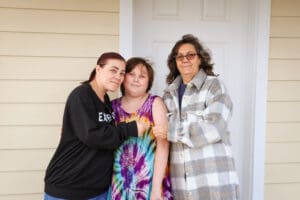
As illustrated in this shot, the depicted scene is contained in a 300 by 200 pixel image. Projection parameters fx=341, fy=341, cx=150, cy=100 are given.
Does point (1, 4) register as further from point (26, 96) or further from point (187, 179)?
point (187, 179)

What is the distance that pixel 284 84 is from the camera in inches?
99.7

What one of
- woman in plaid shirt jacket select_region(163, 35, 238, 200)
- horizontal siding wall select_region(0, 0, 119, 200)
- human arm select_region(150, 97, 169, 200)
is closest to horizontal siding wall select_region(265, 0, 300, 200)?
woman in plaid shirt jacket select_region(163, 35, 238, 200)

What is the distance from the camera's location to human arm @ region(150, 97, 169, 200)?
183cm

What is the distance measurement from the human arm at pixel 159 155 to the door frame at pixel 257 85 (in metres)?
0.93

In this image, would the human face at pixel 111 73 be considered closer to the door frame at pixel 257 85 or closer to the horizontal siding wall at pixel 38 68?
the horizontal siding wall at pixel 38 68

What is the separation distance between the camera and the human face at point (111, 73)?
69.8 inches

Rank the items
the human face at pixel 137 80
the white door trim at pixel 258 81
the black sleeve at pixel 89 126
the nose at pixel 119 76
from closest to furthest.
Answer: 1. the black sleeve at pixel 89 126
2. the nose at pixel 119 76
3. the human face at pixel 137 80
4. the white door trim at pixel 258 81

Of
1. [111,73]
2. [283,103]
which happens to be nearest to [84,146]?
[111,73]

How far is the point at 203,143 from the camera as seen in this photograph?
1764 mm

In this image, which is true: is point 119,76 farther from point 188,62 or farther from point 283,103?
point 283,103

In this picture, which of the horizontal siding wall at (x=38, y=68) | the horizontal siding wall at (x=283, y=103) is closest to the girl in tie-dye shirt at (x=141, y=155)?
the horizontal siding wall at (x=38, y=68)

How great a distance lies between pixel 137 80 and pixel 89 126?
0.40 metres

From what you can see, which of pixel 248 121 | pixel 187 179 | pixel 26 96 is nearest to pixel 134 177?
pixel 187 179

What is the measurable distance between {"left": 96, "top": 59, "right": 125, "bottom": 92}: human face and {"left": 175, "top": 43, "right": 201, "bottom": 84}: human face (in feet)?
1.14
